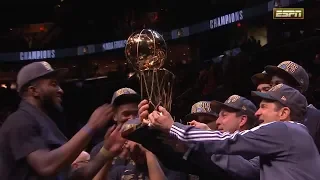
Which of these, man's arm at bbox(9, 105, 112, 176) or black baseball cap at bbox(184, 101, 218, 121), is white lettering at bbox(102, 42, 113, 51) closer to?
black baseball cap at bbox(184, 101, 218, 121)

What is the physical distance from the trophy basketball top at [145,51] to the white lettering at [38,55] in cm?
2198

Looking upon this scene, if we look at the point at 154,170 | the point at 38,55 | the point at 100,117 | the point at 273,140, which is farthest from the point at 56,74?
the point at 38,55

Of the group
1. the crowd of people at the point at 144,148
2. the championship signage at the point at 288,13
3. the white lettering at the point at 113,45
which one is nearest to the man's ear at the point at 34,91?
the crowd of people at the point at 144,148

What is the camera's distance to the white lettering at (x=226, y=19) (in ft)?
55.2

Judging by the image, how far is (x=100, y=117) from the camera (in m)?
2.98

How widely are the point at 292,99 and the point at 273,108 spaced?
4.8 inches

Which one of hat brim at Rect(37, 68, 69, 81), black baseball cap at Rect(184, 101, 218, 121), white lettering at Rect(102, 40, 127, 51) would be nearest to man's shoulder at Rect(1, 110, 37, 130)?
hat brim at Rect(37, 68, 69, 81)

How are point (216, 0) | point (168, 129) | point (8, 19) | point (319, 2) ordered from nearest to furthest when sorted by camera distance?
point (168, 129) → point (319, 2) → point (216, 0) → point (8, 19)

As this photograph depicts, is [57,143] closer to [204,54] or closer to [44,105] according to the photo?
[44,105]

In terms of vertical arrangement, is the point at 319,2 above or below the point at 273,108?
above

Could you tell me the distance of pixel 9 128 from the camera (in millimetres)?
3078

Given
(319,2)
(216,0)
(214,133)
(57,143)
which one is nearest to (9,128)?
(57,143)

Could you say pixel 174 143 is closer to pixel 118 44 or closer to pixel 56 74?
pixel 56 74

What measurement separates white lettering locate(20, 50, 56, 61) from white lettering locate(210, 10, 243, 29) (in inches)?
359
